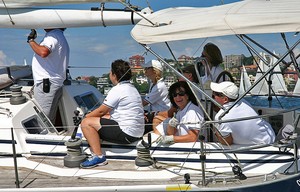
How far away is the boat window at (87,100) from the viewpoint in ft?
26.9

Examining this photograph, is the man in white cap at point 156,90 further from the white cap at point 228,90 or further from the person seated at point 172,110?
the white cap at point 228,90

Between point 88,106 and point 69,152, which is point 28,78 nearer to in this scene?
point 88,106

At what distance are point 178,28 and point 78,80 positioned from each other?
4.25 meters

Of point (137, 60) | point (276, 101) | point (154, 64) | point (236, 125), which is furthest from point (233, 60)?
point (236, 125)

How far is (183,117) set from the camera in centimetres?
616

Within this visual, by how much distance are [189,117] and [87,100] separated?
315 cm

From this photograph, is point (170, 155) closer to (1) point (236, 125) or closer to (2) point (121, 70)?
(1) point (236, 125)

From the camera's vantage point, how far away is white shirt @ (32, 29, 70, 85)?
23.6ft

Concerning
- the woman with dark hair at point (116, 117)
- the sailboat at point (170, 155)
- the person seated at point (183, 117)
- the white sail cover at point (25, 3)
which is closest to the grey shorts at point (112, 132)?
the woman with dark hair at point (116, 117)

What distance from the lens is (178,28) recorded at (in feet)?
18.9

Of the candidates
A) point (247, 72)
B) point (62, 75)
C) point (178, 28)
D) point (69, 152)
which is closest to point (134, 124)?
point (69, 152)

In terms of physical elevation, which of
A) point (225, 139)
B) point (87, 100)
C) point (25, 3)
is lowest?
point (225, 139)

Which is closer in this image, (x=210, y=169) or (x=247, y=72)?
(x=210, y=169)

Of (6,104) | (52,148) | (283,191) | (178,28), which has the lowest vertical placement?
(283,191)
